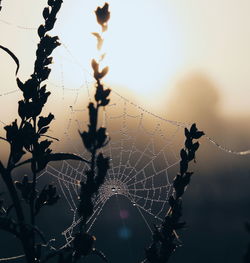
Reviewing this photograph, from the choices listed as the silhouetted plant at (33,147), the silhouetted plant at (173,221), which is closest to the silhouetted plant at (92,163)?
the silhouetted plant at (33,147)

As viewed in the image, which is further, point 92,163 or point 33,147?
point 33,147

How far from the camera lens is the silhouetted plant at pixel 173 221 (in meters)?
3.23

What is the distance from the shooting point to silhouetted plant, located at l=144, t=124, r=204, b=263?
323 cm

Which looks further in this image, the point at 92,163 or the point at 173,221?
the point at 173,221

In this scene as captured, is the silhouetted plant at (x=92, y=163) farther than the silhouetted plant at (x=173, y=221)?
No

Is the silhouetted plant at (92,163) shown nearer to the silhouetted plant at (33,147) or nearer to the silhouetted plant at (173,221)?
the silhouetted plant at (33,147)

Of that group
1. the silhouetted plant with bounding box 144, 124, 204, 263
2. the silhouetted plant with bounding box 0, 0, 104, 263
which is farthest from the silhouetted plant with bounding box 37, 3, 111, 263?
the silhouetted plant with bounding box 144, 124, 204, 263

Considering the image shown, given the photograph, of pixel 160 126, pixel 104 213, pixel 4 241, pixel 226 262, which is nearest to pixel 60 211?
pixel 104 213

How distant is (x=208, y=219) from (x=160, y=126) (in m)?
38.2

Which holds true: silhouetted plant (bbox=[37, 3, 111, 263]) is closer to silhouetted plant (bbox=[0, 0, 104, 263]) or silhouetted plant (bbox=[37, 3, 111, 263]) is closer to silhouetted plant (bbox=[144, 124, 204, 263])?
silhouetted plant (bbox=[0, 0, 104, 263])

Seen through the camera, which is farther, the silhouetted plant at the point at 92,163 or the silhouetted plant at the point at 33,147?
the silhouetted plant at the point at 33,147

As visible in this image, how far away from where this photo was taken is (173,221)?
3.31 m

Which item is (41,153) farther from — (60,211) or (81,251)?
(60,211)

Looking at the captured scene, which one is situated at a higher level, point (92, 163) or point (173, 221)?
point (92, 163)
